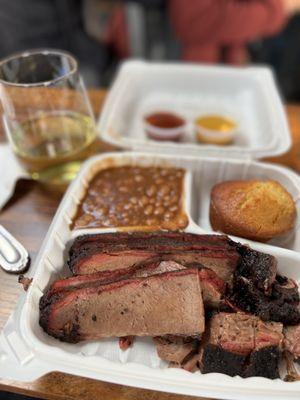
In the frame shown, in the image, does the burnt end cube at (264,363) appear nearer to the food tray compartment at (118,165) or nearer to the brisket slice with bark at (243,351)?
the brisket slice with bark at (243,351)

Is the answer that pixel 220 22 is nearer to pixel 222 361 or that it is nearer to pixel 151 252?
pixel 151 252

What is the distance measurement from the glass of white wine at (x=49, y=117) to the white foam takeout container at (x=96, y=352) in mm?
174

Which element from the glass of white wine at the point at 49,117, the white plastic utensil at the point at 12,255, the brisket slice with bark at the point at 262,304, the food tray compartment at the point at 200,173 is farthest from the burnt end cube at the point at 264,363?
the glass of white wine at the point at 49,117

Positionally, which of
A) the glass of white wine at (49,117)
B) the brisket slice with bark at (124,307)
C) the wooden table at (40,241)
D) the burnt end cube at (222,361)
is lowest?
the wooden table at (40,241)

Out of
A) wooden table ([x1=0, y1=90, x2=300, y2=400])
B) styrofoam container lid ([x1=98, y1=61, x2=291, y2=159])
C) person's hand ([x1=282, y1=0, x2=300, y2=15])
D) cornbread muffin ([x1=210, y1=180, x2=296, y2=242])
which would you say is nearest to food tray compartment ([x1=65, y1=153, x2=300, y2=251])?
cornbread muffin ([x1=210, y1=180, x2=296, y2=242])

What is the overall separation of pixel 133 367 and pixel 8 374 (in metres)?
0.36

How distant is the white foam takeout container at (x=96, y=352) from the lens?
3.54 feet

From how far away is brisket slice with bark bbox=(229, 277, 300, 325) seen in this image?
4.14 ft

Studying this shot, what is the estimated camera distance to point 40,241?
1635 mm

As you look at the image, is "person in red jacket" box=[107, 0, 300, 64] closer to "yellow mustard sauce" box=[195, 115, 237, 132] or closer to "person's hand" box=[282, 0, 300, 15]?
"person's hand" box=[282, 0, 300, 15]

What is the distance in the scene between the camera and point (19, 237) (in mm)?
1653

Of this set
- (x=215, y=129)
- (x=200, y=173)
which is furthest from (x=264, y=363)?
(x=215, y=129)

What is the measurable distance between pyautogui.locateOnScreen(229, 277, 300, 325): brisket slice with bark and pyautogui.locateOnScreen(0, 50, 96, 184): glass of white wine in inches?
38.8

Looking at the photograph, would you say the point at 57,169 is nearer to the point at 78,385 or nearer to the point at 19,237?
the point at 19,237
